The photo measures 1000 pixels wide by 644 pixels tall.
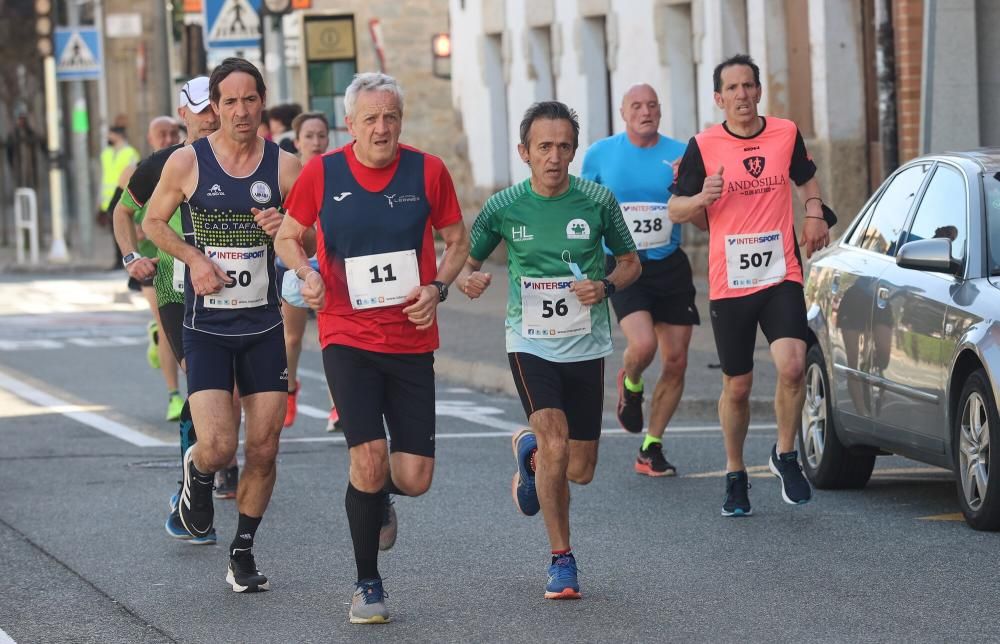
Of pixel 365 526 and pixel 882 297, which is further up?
pixel 882 297

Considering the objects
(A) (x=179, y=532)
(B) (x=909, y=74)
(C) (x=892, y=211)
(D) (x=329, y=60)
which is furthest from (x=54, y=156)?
(A) (x=179, y=532)

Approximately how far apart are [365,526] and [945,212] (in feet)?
11.1

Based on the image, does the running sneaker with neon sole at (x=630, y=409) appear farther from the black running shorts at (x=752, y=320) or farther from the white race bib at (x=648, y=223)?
the black running shorts at (x=752, y=320)

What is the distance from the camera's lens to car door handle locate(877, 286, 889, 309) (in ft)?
33.4

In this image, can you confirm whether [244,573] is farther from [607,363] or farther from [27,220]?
[27,220]

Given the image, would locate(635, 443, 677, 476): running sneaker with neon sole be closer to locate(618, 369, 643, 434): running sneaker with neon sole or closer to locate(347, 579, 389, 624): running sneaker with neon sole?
locate(618, 369, 643, 434): running sneaker with neon sole

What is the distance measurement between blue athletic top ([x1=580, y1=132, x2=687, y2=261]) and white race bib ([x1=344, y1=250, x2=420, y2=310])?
4.08 m

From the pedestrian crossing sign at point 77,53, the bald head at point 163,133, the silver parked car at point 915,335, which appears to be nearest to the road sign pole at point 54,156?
the pedestrian crossing sign at point 77,53

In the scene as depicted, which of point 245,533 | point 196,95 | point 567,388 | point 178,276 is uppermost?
point 196,95

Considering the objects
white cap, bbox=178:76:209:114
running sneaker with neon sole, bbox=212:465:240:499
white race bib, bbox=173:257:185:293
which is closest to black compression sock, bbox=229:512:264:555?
white race bib, bbox=173:257:185:293

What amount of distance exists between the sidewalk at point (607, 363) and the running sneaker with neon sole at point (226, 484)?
2.65 meters

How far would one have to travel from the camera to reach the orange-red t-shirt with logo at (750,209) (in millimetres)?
10000

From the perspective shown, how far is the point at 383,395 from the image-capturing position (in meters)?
8.20

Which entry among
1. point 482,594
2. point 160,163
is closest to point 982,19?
point 160,163
